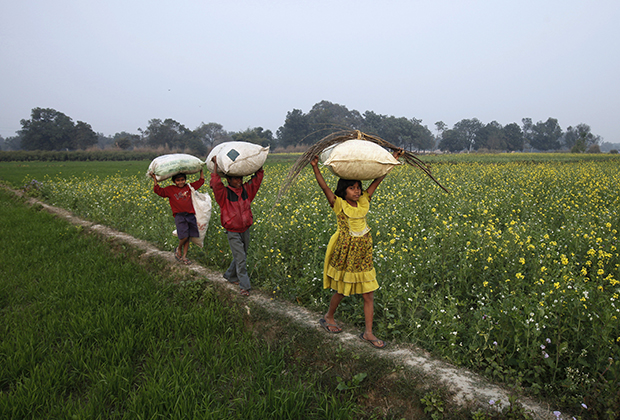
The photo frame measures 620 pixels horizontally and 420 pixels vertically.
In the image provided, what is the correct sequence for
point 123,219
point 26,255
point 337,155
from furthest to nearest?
1. point 123,219
2. point 26,255
3. point 337,155

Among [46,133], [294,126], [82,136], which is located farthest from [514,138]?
[46,133]

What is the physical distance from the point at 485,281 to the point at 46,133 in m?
74.5

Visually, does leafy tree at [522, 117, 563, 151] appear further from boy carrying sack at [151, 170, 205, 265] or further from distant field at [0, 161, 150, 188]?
boy carrying sack at [151, 170, 205, 265]

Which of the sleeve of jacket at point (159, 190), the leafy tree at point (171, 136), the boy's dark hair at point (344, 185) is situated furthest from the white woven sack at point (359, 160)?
the leafy tree at point (171, 136)

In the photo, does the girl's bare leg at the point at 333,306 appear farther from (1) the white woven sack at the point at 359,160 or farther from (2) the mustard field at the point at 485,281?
(1) the white woven sack at the point at 359,160

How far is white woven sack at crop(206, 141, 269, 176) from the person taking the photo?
339 centimetres

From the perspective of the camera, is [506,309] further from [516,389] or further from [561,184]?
[561,184]

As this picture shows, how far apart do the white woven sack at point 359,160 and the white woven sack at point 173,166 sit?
258cm

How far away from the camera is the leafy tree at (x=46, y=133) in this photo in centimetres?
6022

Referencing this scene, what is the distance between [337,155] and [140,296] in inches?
113

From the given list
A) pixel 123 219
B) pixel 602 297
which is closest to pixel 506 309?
pixel 602 297

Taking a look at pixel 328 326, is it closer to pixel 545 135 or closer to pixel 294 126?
pixel 294 126

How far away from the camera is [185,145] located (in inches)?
2140

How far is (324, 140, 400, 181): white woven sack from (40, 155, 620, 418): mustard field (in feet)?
2.72
